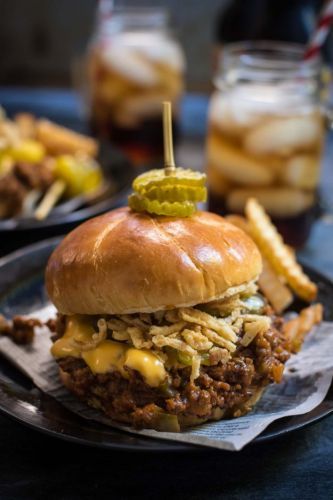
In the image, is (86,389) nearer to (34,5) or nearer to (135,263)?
(135,263)

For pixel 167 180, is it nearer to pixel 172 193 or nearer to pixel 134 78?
pixel 172 193

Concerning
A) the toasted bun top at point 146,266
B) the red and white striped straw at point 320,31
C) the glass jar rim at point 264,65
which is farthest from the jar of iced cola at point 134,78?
the toasted bun top at point 146,266

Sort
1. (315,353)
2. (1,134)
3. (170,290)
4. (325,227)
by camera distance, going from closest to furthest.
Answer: (170,290) → (315,353) → (325,227) → (1,134)

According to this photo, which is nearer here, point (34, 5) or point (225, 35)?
point (225, 35)

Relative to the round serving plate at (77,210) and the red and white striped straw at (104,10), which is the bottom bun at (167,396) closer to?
the round serving plate at (77,210)

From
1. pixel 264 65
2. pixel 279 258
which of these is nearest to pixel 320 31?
pixel 264 65

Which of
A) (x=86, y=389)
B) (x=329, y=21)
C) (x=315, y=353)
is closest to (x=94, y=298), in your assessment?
(x=86, y=389)
